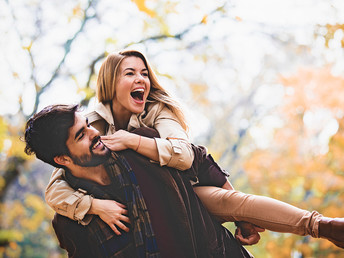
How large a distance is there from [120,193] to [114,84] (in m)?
0.52

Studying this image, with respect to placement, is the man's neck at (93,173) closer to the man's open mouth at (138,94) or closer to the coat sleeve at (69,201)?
the coat sleeve at (69,201)

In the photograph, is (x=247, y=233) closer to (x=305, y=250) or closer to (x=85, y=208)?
(x=85, y=208)

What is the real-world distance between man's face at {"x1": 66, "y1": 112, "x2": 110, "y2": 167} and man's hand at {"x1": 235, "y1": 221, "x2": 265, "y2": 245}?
2.20ft

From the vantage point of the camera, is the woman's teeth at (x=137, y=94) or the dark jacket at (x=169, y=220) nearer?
the dark jacket at (x=169, y=220)

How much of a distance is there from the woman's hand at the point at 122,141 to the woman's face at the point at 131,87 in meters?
0.19

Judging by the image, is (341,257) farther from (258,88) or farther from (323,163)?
(258,88)

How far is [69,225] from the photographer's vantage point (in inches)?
57.6

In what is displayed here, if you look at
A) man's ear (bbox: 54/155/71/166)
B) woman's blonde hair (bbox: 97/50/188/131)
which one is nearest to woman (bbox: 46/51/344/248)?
woman's blonde hair (bbox: 97/50/188/131)

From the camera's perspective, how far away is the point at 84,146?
1.46 metres

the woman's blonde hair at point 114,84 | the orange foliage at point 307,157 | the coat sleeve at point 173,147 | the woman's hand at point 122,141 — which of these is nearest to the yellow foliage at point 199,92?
the orange foliage at point 307,157

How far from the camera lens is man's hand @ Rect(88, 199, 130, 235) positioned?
4.64 feet

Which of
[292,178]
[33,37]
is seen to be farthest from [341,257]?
[33,37]

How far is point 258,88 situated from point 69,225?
8.76 meters

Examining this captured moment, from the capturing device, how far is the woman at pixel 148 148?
144 cm
